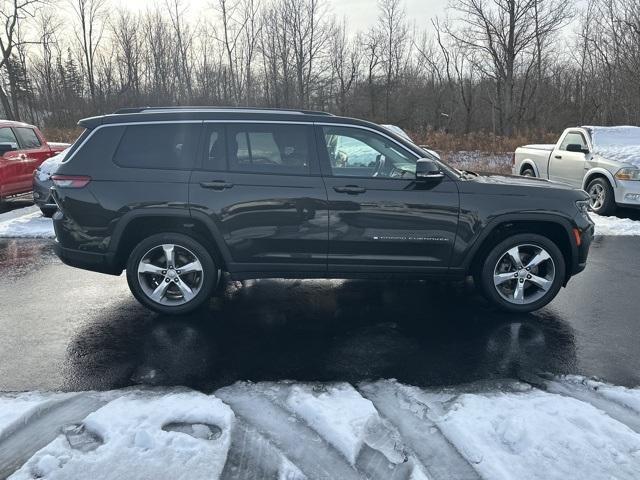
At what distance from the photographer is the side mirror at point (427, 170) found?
180 inches

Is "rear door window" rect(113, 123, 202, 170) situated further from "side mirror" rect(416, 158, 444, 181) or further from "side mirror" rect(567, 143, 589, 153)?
"side mirror" rect(567, 143, 589, 153)

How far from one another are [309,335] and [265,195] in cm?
134

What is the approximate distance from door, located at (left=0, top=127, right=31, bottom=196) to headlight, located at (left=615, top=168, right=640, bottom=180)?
492 inches

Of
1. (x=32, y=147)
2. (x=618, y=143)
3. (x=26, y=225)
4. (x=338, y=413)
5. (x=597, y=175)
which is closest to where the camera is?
(x=338, y=413)

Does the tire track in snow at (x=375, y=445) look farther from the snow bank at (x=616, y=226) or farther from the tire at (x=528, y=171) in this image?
the tire at (x=528, y=171)

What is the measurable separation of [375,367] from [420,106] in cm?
3513

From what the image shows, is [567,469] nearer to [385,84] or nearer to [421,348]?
[421,348]

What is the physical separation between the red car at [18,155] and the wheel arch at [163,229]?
7.50 meters

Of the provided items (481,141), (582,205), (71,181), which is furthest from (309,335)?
(481,141)

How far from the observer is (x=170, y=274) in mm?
4891

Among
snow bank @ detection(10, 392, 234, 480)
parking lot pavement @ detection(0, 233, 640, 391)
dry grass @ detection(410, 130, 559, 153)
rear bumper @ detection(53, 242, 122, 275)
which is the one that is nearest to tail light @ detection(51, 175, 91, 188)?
rear bumper @ detection(53, 242, 122, 275)

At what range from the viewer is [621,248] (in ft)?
26.1

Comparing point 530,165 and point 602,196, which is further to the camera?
point 530,165

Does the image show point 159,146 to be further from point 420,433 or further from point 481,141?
point 481,141
